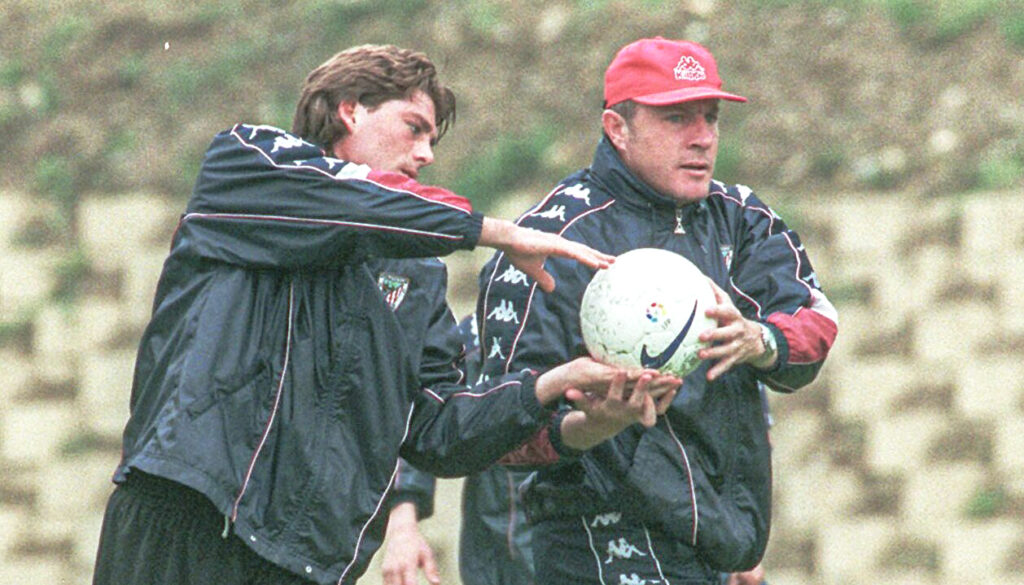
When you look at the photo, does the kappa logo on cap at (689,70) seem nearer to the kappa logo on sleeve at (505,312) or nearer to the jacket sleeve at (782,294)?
the jacket sleeve at (782,294)

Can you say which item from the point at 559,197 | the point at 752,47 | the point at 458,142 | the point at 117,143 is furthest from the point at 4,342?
the point at 559,197

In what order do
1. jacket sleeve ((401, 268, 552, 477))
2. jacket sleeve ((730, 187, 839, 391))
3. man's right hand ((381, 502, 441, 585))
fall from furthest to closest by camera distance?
man's right hand ((381, 502, 441, 585)) < jacket sleeve ((730, 187, 839, 391)) < jacket sleeve ((401, 268, 552, 477))

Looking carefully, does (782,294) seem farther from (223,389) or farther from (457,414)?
(223,389)

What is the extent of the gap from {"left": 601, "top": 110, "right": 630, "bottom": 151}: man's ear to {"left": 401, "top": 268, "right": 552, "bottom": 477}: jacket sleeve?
0.63 metres

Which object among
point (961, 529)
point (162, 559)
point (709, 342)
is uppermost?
point (709, 342)

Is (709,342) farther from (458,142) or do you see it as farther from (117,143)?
(117,143)

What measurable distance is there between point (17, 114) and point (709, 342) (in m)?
6.86

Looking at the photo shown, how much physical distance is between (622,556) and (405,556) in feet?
3.85

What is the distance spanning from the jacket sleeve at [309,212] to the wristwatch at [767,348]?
0.79m

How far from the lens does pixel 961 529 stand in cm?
823

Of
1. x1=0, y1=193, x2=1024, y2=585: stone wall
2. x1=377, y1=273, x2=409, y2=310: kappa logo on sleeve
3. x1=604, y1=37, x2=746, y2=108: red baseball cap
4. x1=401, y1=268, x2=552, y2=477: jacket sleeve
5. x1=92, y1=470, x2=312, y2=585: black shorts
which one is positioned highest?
x1=604, y1=37, x2=746, y2=108: red baseball cap

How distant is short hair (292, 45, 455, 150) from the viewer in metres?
4.36

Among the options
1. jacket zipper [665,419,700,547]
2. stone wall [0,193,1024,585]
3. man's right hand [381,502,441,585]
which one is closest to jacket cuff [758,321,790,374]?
jacket zipper [665,419,700,547]

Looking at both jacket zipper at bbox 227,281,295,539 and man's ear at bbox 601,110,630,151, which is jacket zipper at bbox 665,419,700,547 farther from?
jacket zipper at bbox 227,281,295,539
